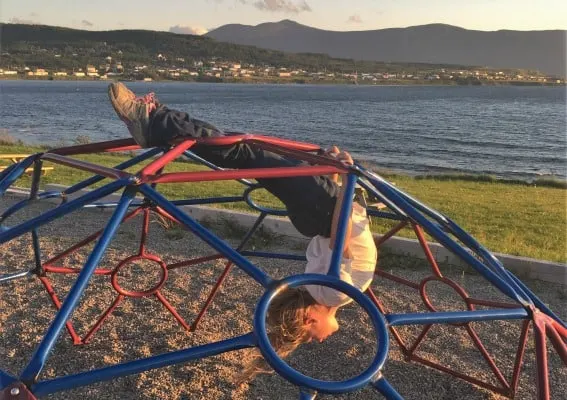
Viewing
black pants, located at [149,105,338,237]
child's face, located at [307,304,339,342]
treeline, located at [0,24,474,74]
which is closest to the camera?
child's face, located at [307,304,339,342]

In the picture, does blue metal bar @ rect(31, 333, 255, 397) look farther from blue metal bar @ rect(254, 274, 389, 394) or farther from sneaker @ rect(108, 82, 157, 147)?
sneaker @ rect(108, 82, 157, 147)

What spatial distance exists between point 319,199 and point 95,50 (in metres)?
116

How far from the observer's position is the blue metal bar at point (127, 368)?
1.82 metres

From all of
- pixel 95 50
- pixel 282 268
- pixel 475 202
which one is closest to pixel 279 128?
pixel 475 202

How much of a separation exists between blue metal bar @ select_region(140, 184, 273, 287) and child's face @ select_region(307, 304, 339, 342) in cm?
50

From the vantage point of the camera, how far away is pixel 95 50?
110250 mm

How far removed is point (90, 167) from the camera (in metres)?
2.66

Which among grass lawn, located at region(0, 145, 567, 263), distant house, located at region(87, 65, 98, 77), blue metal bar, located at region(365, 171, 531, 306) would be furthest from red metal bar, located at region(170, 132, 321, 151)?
distant house, located at region(87, 65, 98, 77)

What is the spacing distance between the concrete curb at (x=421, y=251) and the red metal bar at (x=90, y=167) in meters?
3.41

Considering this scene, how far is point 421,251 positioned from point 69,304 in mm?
4160

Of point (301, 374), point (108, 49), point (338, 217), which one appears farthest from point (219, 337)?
point (108, 49)

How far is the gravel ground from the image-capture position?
11.2ft

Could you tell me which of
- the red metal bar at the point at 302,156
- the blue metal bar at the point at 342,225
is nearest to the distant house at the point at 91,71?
the red metal bar at the point at 302,156

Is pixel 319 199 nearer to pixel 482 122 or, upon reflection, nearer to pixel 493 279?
pixel 493 279
